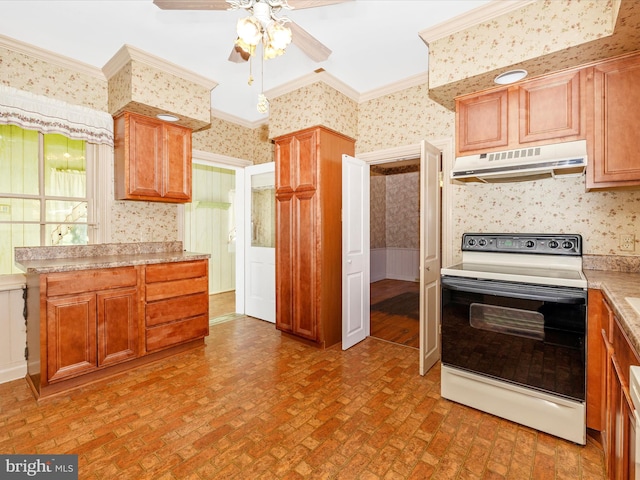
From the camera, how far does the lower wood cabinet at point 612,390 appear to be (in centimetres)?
112

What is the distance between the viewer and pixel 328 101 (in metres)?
3.21

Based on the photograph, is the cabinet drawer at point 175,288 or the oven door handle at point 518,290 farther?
the cabinet drawer at point 175,288

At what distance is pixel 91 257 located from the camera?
3.00 meters

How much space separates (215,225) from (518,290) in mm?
4964

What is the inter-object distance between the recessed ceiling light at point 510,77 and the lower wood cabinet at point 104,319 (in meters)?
2.98

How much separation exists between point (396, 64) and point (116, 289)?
10.3ft

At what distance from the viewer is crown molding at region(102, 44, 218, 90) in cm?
273

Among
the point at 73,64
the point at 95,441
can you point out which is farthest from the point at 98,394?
the point at 73,64

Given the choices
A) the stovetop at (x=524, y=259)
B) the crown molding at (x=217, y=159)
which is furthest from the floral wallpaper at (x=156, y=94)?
the stovetop at (x=524, y=259)

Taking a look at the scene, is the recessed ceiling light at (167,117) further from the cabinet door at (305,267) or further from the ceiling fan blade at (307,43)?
the ceiling fan blade at (307,43)

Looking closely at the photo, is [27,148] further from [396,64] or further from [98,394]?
[396,64]

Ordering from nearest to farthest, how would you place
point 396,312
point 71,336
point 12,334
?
point 71,336
point 12,334
point 396,312

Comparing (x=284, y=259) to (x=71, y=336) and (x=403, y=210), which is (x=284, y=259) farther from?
(x=403, y=210)

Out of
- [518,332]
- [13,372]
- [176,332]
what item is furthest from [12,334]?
[518,332]
